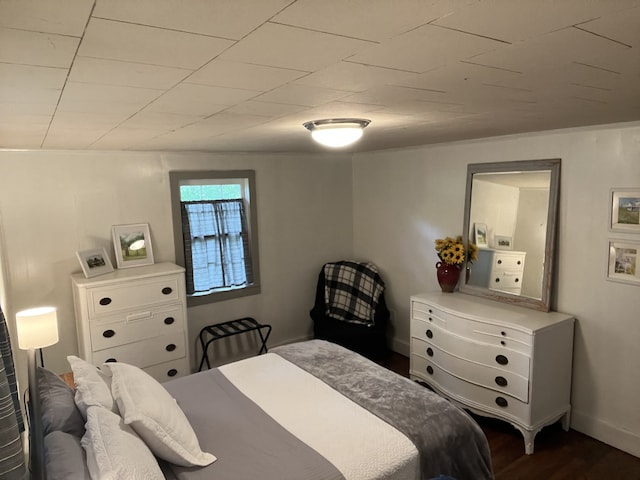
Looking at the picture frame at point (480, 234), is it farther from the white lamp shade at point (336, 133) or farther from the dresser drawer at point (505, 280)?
the white lamp shade at point (336, 133)

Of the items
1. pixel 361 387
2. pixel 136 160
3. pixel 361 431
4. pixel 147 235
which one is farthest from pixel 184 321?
pixel 361 431

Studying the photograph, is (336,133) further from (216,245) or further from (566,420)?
(566,420)

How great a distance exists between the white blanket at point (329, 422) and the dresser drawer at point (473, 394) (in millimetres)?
1271

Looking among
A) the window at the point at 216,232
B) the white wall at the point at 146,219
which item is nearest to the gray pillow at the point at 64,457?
the white wall at the point at 146,219

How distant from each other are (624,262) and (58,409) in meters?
3.29

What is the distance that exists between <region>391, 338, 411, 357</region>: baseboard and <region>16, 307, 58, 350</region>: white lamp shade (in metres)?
3.23

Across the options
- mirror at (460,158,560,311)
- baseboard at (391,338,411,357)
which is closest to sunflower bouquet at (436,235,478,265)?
mirror at (460,158,560,311)

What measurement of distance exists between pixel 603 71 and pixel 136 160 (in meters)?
3.41

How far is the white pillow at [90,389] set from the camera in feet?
6.56

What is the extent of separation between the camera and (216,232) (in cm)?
421

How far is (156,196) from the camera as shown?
387cm

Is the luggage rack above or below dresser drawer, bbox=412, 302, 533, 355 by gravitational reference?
below

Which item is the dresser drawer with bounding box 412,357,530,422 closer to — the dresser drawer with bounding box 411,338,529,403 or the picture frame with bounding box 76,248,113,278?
the dresser drawer with bounding box 411,338,529,403

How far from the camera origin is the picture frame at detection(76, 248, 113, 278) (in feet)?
11.2
